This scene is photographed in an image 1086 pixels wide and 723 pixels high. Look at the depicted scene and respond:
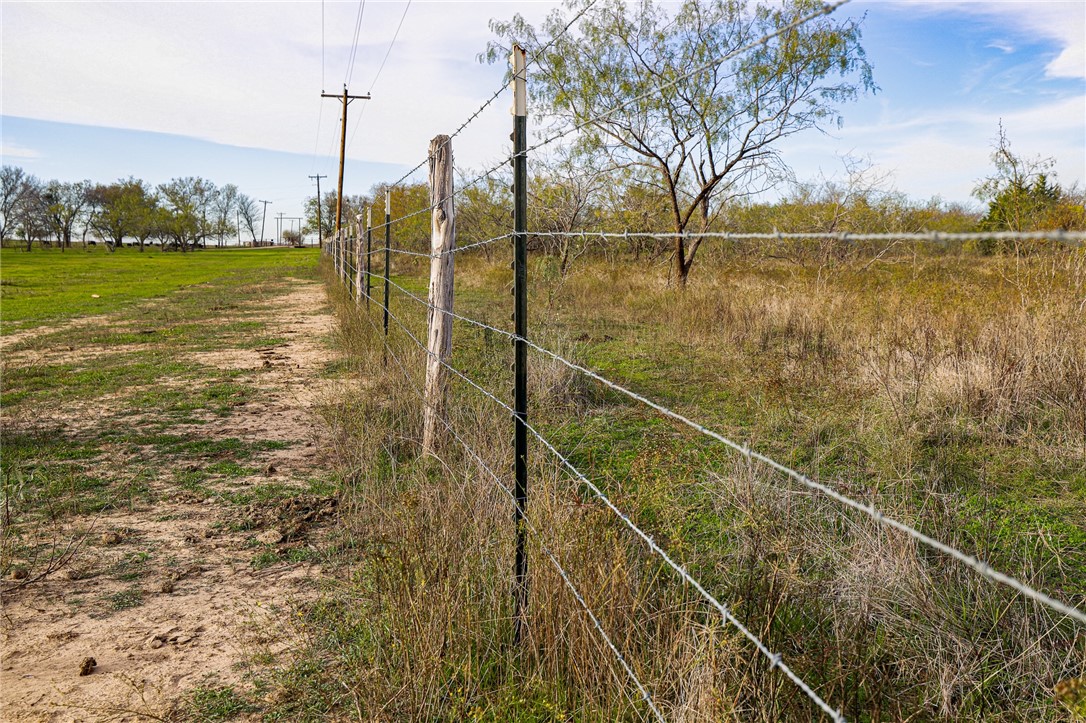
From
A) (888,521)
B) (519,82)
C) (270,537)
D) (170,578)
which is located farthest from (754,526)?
(170,578)

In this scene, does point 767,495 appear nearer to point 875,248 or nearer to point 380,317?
point 380,317

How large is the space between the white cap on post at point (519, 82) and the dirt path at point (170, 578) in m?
2.38

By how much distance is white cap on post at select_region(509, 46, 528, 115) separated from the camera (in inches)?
112

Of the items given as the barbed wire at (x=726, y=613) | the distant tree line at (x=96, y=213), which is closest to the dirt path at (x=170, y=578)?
the barbed wire at (x=726, y=613)

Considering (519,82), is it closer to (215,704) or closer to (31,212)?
(215,704)

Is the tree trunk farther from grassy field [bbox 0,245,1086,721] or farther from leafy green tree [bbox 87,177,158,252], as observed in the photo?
leafy green tree [bbox 87,177,158,252]

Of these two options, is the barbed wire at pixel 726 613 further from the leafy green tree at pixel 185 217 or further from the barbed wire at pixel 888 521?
the leafy green tree at pixel 185 217

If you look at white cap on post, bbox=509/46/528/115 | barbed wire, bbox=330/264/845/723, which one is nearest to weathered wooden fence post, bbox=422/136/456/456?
white cap on post, bbox=509/46/528/115

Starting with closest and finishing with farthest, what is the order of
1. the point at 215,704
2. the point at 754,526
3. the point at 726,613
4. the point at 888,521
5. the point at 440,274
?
1. the point at 888,521
2. the point at 726,613
3. the point at 215,704
4. the point at 754,526
5. the point at 440,274

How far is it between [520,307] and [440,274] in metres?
2.43

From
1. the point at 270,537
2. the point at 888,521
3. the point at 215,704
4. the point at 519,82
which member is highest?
the point at 519,82

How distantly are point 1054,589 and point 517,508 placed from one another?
251 cm

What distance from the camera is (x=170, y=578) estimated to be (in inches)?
143

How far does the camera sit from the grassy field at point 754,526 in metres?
2.32
